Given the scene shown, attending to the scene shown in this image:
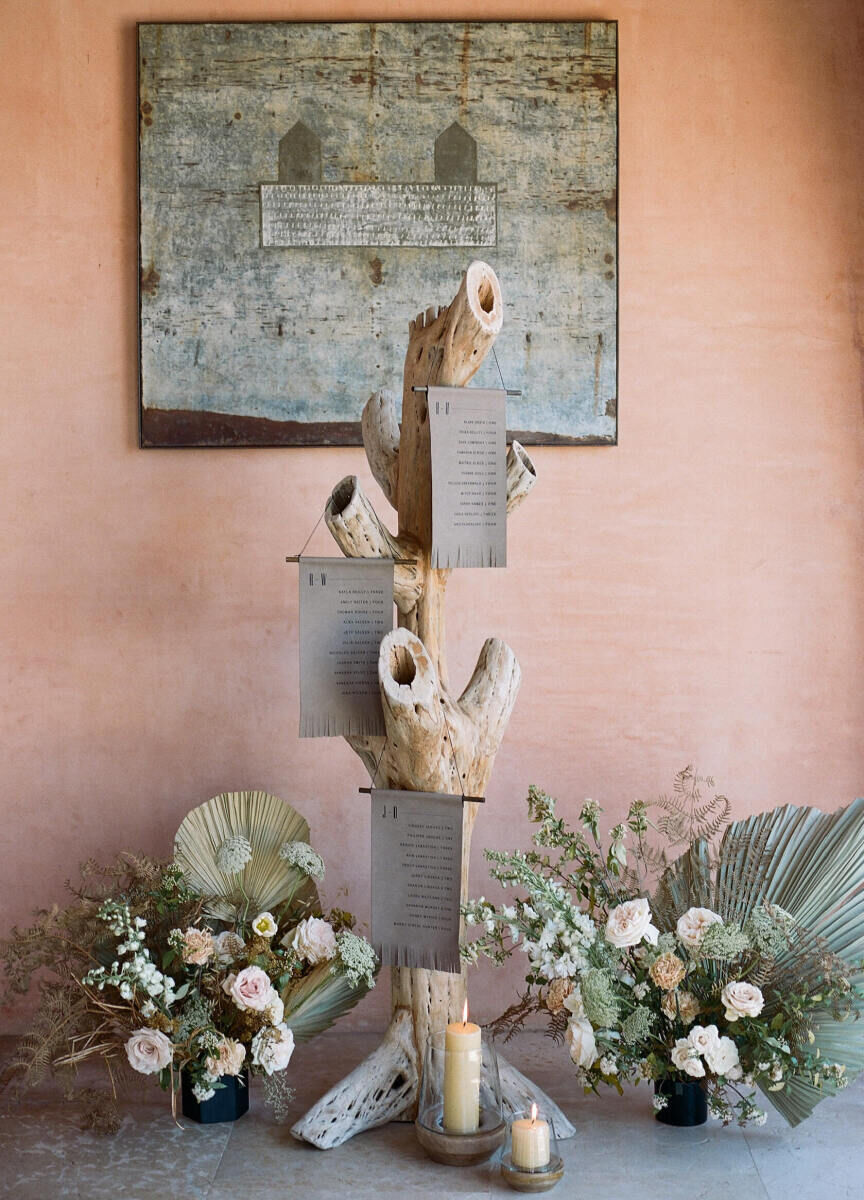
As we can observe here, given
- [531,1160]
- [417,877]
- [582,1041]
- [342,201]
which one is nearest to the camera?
[531,1160]

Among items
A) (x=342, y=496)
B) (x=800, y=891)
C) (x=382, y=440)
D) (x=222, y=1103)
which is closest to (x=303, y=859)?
(x=222, y=1103)

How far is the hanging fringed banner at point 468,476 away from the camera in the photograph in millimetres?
1996

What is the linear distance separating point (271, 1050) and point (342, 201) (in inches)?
72.4

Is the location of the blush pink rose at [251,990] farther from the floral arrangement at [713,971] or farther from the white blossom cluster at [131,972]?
the floral arrangement at [713,971]

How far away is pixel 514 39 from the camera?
8.66ft

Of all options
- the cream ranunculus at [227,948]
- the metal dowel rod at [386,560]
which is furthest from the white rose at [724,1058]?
the metal dowel rod at [386,560]

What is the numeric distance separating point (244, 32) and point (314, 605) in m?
1.47

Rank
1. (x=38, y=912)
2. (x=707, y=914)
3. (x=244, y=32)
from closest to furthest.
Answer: (x=707, y=914) → (x=38, y=912) → (x=244, y=32)

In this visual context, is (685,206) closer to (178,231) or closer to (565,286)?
(565,286)

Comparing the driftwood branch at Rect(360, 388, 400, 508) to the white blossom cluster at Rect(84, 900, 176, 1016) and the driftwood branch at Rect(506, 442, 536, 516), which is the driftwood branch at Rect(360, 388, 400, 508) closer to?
the driftwood branch at Rect(506, 442, 536, 516)

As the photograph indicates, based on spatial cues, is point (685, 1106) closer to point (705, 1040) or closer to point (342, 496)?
point (705, 1040)

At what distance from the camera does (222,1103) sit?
2.15m

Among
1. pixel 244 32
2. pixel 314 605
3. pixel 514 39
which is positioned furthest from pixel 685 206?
pixel 314 605

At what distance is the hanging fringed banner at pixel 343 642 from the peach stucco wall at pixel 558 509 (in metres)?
0.66
